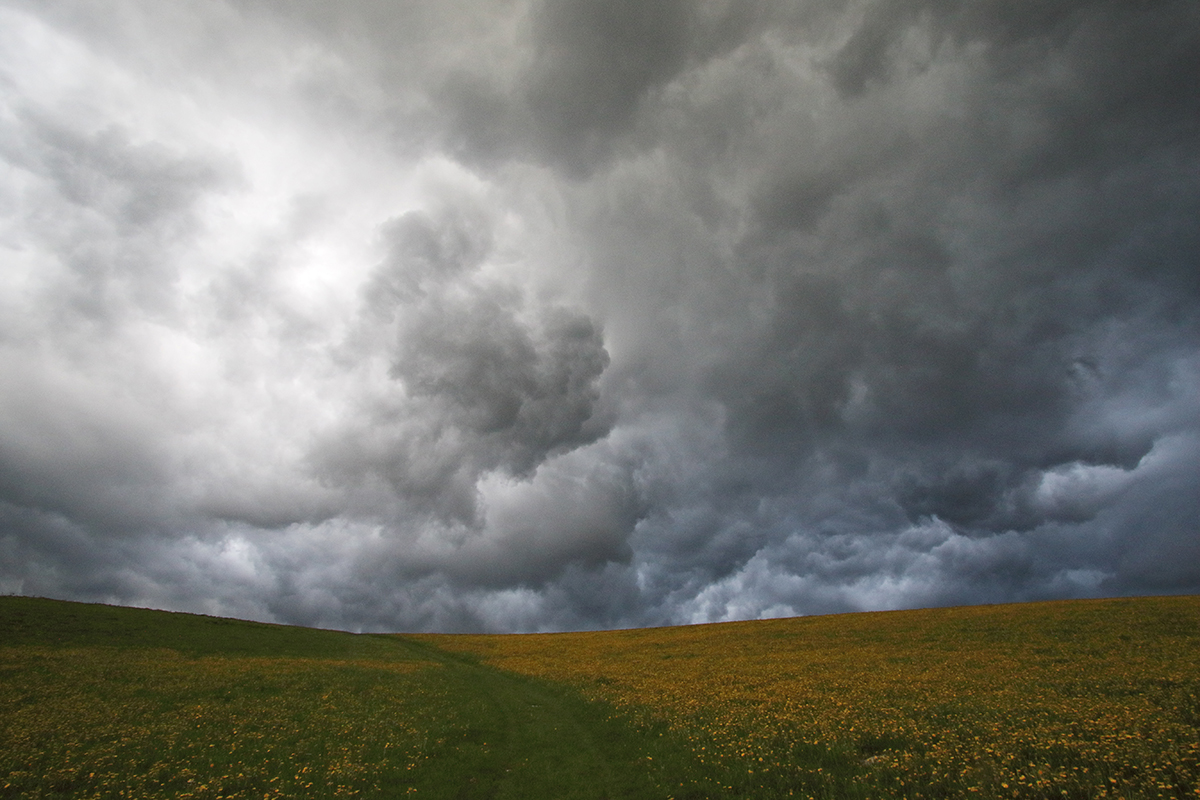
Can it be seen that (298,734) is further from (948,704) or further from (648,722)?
(948,704)

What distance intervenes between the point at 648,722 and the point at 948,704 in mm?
12297

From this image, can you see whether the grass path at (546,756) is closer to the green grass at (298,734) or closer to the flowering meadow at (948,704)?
the green grass at (298,734)

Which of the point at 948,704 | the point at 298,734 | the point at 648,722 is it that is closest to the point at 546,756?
the point at 648,722

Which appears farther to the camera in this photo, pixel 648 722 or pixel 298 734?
pixel 648 722

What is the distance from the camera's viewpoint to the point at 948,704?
21.3 m

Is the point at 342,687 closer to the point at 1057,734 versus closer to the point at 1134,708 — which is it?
the point at 1057,734

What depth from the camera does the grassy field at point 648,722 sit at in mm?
14750

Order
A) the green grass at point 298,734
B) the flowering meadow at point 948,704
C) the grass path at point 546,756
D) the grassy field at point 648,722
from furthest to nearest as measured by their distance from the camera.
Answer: the grass path at point 546,756 < the green grass at point 298,734 < the grassy field at point 648,722 < the flowering meadow at point 948,704

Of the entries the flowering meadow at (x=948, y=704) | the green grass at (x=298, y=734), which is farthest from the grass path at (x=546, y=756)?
the flowering meadow at (x=948, y=704)

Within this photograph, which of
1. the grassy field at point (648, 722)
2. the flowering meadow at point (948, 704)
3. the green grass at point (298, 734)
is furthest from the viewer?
the green grass at point (298, 734)

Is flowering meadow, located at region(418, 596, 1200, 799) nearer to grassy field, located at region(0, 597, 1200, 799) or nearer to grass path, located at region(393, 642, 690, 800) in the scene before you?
grassy field, located at region(0, 597, 1200, 799)

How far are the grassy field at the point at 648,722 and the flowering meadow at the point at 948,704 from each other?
11cm

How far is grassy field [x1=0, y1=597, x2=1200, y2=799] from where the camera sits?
1475 centimetres

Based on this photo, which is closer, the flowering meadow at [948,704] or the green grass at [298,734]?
the flowering meadow at [948,704]
